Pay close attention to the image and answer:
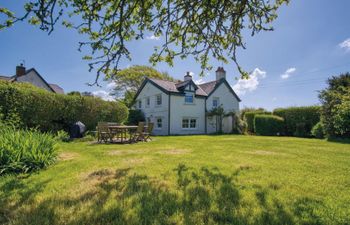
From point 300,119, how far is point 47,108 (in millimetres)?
22605

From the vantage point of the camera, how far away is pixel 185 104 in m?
23.2

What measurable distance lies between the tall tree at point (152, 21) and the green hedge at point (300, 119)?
1633 cm

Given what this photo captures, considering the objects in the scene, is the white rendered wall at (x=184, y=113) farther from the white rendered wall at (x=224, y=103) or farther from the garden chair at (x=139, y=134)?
the garden chair at (x=139, y=134)

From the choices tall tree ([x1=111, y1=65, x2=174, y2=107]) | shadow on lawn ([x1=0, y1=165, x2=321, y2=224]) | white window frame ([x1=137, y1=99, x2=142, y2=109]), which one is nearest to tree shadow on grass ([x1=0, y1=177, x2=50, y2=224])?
shadow on lawn ([x1=0, y1=165, x2=321, y2=224])

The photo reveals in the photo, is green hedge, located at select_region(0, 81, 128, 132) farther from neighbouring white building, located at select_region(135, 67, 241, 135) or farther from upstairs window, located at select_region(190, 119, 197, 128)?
upstairs window, located at select_region(190, 119, 197, 128)

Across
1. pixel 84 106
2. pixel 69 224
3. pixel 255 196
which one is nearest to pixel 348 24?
pixel 255 196

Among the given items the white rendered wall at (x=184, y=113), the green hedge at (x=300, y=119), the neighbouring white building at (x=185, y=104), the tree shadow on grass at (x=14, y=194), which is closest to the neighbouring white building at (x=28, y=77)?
the neighbouring white building at (x=185, y=104)

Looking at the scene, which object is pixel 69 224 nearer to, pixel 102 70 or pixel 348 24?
pixel 102 70

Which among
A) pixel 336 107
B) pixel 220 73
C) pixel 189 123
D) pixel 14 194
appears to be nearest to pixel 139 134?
pixel 14 194

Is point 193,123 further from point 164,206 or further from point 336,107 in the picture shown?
point 164,206

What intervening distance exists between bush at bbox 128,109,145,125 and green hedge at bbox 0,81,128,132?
324 inches

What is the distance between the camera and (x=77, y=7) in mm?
4770

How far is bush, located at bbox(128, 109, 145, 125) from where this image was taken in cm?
2608

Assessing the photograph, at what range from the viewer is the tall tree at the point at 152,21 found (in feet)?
14.8
